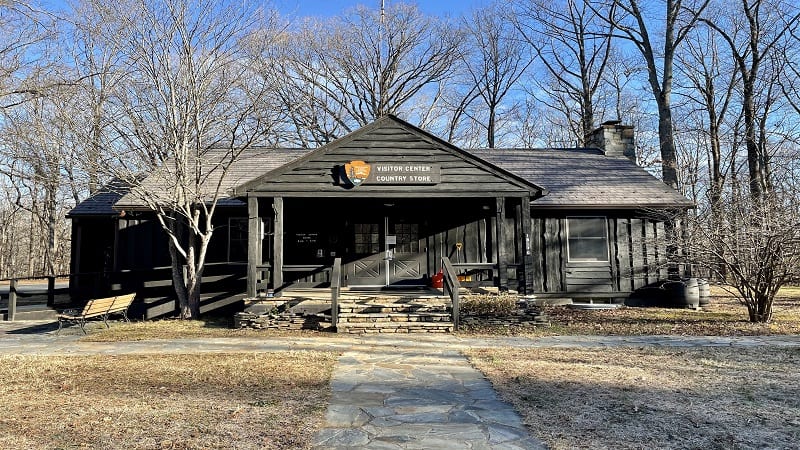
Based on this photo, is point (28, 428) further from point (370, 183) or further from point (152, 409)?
point (370, 183)

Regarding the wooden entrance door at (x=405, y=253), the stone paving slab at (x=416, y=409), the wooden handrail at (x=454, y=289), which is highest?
the wooden entrance door at (x=405, y=253)

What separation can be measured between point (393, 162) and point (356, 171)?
2.89ft

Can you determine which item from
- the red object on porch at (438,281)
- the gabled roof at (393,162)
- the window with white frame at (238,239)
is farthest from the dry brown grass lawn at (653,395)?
the window with white frame at (238,239)

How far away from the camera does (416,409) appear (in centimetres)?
511

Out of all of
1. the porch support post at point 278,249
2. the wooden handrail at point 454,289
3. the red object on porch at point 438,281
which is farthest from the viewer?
the red object on porch at point 438,281

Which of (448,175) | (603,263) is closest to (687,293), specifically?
(603,263)

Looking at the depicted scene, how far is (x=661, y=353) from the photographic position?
313 inches

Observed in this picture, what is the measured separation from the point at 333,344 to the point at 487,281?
5.43 metres

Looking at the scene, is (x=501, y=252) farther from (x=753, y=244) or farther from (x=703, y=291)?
(x=703, y=291)

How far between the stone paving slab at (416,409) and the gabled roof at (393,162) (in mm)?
4937

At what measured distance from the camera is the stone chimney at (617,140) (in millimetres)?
18062

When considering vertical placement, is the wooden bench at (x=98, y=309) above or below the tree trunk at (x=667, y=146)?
below

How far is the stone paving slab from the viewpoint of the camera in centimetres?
420

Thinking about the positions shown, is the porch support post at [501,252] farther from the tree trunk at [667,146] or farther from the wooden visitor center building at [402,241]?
the tree trunk at [667,146]
